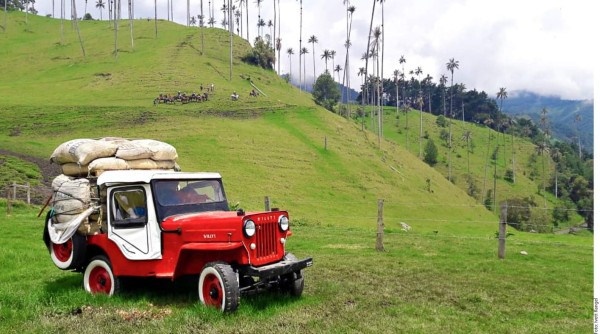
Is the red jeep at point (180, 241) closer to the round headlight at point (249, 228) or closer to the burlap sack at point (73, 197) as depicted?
the round headlight at point (249, 228)

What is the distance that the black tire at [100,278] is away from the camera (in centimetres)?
966

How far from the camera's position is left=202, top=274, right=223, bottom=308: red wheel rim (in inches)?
334

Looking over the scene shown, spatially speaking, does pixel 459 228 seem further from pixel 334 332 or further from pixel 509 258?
pixel 334 332

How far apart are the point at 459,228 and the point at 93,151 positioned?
4084 cm

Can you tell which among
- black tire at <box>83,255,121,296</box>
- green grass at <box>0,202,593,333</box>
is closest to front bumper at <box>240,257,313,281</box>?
green grass at <box>0,202,593,333</box>

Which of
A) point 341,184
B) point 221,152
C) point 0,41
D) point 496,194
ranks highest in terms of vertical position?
point 0,41

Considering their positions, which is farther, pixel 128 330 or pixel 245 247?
pixel 245 247

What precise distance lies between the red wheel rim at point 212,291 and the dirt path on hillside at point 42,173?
23203 mm

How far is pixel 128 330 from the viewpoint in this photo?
7.66 metres

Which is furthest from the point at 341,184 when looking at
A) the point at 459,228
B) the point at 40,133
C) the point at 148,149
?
the point at 148,149

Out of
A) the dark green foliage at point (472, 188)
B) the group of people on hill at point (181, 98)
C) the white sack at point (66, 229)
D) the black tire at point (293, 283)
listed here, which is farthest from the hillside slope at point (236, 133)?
the white sack at point (66, 229)

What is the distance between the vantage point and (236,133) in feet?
181

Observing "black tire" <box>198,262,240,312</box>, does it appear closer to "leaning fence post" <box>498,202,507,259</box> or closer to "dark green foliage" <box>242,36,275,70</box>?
"leaning fence post" <box>498,202,507,259</box>

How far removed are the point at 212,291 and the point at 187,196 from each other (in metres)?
2.15
